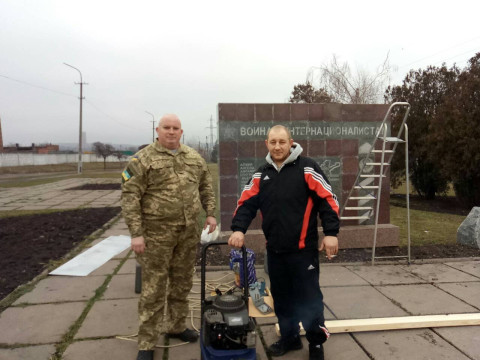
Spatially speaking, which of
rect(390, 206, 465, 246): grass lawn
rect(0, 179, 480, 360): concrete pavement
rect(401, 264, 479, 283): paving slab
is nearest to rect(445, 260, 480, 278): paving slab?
rect(0, 179, 480, 360): concrete pavement

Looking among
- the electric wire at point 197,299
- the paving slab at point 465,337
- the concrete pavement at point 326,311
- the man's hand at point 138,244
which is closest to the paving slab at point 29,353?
the concrete pavement at point 326,311

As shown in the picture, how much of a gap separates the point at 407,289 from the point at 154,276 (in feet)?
10.3

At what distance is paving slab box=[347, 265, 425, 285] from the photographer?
14.9ft

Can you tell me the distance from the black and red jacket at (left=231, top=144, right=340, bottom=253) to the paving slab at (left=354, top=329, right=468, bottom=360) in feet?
3.77

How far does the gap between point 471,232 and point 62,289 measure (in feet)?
20.9

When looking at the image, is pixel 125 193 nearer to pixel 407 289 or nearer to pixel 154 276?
pixel 154 276

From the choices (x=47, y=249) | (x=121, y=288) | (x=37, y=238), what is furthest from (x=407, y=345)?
(x=37, y=238)

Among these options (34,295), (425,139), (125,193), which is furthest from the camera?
(425,139)

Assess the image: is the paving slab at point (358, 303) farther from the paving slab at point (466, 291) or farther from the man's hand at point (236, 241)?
the man's hand at point (236, 241)

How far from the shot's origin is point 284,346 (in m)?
Result: 2.94

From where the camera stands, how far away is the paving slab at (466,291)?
3965 mm

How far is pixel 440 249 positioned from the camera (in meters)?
5.96

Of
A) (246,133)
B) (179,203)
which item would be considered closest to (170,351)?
(179,203)

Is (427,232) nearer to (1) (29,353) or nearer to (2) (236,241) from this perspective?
(2) (236,241)
